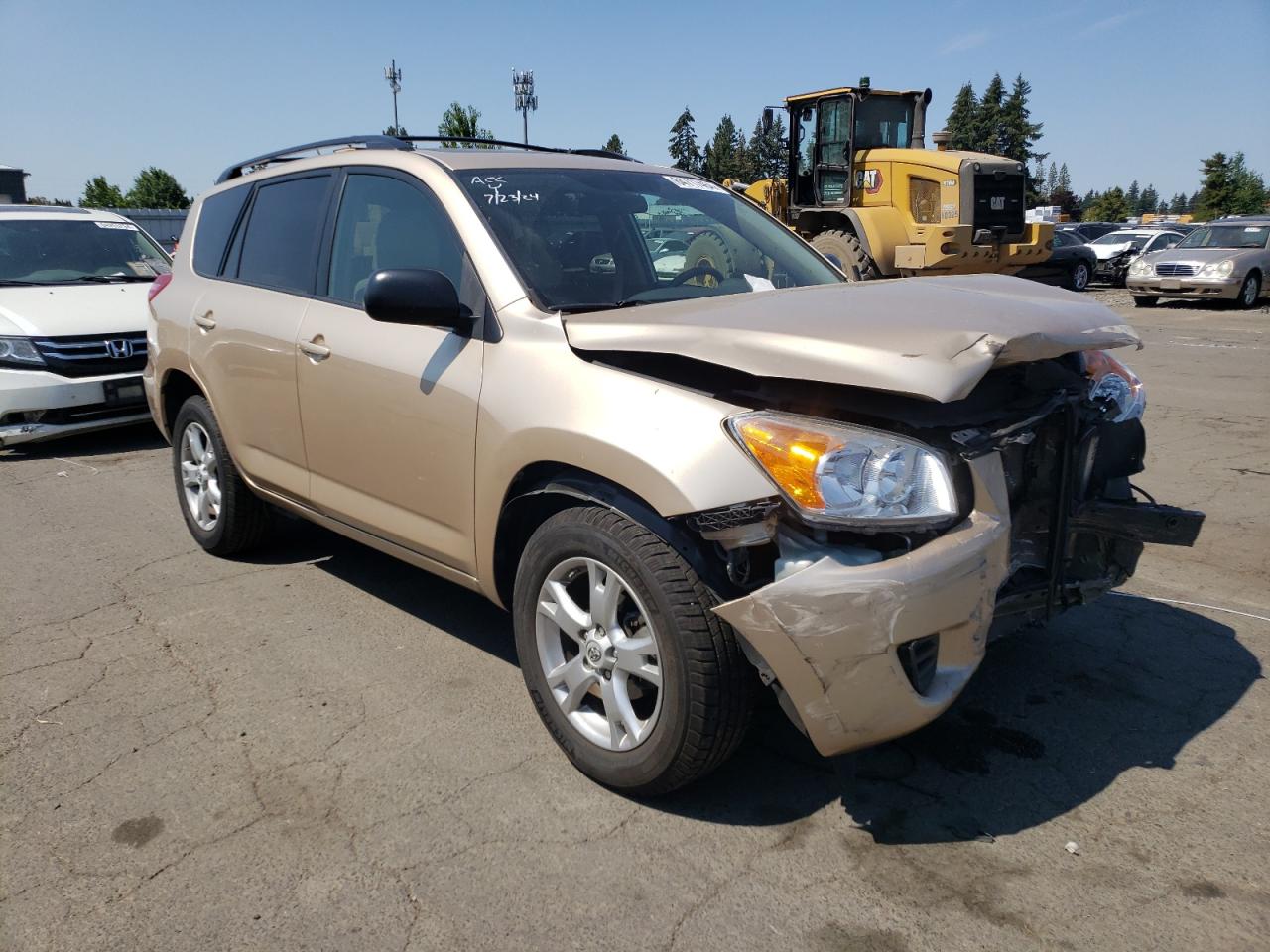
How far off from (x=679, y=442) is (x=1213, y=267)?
20235mm

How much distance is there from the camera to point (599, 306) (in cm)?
335

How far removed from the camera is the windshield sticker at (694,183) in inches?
171

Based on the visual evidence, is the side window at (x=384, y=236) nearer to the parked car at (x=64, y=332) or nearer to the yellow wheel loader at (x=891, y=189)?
the parked car at (x=64, y=332)

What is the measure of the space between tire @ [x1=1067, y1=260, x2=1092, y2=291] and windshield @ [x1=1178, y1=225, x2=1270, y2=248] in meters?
3.23

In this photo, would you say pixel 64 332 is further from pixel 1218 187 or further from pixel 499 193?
pixel 1218 187

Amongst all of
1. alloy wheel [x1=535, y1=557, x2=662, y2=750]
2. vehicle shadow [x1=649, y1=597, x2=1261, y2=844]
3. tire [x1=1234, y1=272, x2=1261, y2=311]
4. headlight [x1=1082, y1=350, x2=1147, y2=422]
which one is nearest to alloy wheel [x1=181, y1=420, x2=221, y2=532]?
alloy wheel [x1=535, y1=557, x2=662, y2=750]

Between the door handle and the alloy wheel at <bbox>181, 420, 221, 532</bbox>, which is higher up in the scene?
the door handle

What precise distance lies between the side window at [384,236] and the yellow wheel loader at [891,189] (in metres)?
11.7

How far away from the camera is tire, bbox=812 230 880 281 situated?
49.2 ft

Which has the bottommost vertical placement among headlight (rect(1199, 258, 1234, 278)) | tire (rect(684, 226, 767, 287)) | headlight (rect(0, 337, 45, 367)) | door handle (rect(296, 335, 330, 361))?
headlight (rect(0, 337, 45, 367))

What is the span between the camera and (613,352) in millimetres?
2973

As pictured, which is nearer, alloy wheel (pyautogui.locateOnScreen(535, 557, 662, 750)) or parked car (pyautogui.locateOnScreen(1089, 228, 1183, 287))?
alloy wheel (pyautogui.locateOnScreen(535, 557, 662, 750))

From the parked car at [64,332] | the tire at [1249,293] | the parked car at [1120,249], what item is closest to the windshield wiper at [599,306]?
the parked car at [64,332]

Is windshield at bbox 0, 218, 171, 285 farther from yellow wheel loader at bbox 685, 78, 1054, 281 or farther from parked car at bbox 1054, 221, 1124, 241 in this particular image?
parked car at bbox 1054, 221, 1124, 241
